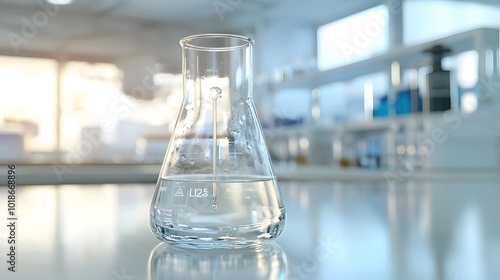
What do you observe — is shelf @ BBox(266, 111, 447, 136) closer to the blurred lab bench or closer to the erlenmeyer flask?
the blurred lab bench

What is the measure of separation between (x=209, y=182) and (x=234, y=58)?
11cm

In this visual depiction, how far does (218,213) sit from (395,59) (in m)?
2.08

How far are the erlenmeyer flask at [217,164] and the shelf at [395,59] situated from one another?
155 cm

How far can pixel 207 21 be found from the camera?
169 inches

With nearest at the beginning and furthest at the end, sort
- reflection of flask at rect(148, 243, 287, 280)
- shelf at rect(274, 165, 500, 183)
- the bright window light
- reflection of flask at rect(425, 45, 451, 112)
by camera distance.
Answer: reflection of flask at rect(148, 243, 287, 280), shelf at rect(274, 165, 500, 183), reflection of flask at rect(425, 45, 451, 112), the bright window light

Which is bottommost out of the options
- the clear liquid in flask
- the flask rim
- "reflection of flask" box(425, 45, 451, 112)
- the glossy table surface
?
the glossy table surface

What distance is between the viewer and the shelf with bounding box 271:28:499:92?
1.77 meters

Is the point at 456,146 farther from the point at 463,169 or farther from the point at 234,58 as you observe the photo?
the point at 234,58

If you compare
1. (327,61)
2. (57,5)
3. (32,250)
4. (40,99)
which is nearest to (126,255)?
(32,250)

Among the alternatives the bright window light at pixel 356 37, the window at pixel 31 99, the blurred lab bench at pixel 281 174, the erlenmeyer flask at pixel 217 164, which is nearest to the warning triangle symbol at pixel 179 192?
the erlenmeyer flask at pixel 217 164

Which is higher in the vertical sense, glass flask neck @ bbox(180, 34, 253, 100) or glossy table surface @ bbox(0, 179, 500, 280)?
glass flask neck @ bbox(180, 34, 253, 100)

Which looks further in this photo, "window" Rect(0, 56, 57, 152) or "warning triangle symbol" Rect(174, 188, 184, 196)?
"window" Rect(0, 56, 57, 152)

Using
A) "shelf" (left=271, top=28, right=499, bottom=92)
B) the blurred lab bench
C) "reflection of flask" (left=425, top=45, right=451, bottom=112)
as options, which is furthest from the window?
"reflection of flask" (left=425, top=45, right=451, bottom=112)

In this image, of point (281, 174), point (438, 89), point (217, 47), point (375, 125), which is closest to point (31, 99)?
point (281, 174)
